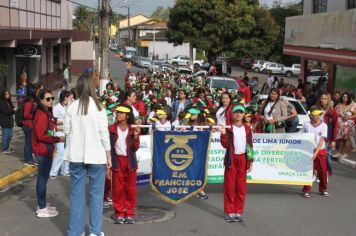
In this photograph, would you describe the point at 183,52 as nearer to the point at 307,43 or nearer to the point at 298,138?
the point at 307,43

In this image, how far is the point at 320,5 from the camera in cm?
2797

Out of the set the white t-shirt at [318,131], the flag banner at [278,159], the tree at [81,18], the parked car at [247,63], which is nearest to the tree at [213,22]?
the parked car at [247,63]

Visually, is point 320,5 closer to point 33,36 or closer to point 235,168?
point 33,36

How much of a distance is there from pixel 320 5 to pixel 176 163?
22080 mm

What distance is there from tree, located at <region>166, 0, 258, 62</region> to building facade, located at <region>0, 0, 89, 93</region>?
1099 centimetres

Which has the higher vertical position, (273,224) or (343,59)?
(343,59)

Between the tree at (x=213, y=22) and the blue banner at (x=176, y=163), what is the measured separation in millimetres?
39027

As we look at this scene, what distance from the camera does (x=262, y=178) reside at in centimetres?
956

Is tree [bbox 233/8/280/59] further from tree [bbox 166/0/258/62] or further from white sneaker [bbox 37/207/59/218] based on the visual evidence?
white sneaker [bbox 37/207/59/218]

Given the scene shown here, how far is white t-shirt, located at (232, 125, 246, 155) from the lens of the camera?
7.73m

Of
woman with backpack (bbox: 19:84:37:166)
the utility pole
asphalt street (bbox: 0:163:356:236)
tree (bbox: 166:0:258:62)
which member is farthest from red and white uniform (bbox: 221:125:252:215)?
tree (bbox: 166:0:258:62)

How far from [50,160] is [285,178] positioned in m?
4.04

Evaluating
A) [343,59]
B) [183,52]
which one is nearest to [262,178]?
[343,59]

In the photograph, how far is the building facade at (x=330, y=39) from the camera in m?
20.7
